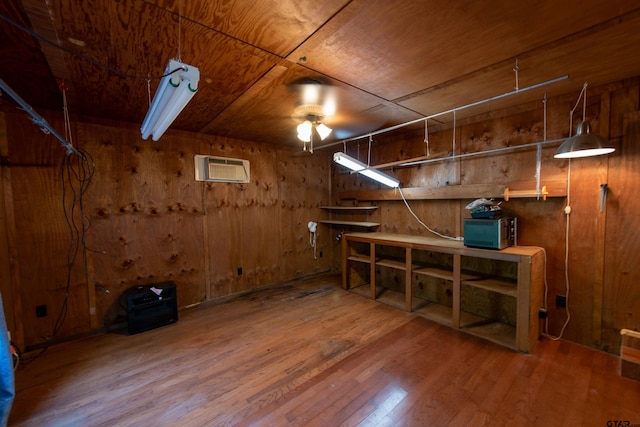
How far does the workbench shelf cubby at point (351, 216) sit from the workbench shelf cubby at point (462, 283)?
333 mm

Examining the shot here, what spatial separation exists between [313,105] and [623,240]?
9.79 ft

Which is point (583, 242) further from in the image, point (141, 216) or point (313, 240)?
point (141, 216)

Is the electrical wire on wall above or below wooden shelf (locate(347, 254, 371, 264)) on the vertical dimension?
above

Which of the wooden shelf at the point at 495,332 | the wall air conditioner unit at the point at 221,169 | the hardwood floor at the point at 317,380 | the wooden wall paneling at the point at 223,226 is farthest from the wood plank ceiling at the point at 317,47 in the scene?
the wooden shelf at the point at 495,332

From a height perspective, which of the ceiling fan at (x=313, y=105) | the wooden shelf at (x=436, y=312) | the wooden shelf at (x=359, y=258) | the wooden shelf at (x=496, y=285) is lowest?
the wooden shelf at (x=436, y=312)

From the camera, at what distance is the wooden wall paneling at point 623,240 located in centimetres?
216

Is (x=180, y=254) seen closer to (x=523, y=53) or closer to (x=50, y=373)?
(x=50, y=373)

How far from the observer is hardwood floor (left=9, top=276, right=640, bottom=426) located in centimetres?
171

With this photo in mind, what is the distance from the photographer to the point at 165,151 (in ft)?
10.8

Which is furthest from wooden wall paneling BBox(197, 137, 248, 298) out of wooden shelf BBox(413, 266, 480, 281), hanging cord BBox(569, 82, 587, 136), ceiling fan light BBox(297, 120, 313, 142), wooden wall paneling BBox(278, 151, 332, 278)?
hanging cord BBox(569, 82, 587, 136)

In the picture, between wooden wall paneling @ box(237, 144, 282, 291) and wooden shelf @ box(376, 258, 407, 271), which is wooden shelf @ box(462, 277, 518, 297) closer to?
wooden shelf @ box(376, 258, 407, 271)

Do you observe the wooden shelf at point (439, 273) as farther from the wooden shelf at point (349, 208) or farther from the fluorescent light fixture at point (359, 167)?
the wooden shelf at point (349, 208)

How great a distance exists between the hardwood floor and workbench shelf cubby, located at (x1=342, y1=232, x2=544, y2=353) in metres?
0.27

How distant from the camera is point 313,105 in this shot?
103 inches
